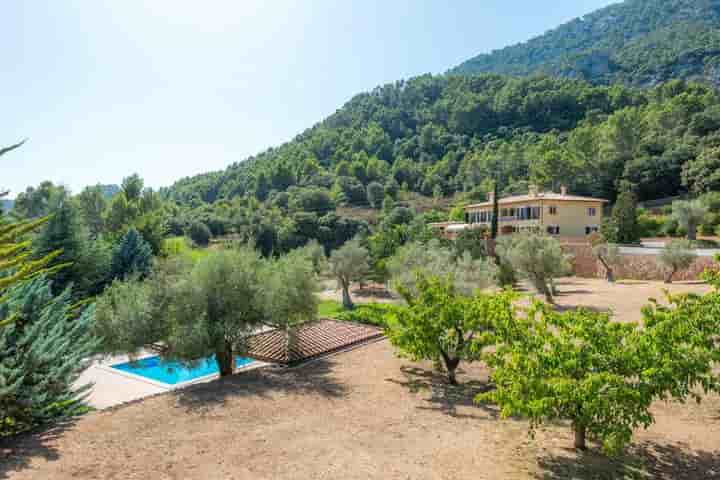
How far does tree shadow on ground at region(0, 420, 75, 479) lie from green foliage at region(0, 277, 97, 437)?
1.90 ft

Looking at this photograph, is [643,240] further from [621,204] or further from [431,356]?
[431,356]

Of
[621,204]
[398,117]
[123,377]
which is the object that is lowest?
[123,377]

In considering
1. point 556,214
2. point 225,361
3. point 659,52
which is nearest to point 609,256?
point 556,214

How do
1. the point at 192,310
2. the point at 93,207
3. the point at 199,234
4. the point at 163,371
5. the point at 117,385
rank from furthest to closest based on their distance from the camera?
the point at 199,234, the point at 93,207, the point at 163,371, the point at 117,385, the point at 192,310

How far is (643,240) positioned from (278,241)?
40.3 metres

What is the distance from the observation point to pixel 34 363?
28.2ft

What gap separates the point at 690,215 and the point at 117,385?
4238cm

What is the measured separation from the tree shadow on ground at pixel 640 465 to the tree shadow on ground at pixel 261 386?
5254 millimetres

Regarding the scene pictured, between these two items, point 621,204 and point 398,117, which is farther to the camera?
point 398,117

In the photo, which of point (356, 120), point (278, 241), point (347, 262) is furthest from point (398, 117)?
point (347, 262)

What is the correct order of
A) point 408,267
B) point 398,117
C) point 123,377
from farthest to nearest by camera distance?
point 398,117 < point 408,267 < point 123,377

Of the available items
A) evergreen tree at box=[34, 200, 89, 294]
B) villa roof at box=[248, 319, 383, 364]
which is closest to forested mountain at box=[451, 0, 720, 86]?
villa roof at box=[248, 319, 383, 364]

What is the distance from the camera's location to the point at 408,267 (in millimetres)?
22141

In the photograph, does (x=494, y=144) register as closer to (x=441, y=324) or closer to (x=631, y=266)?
(x=631, y=266)
